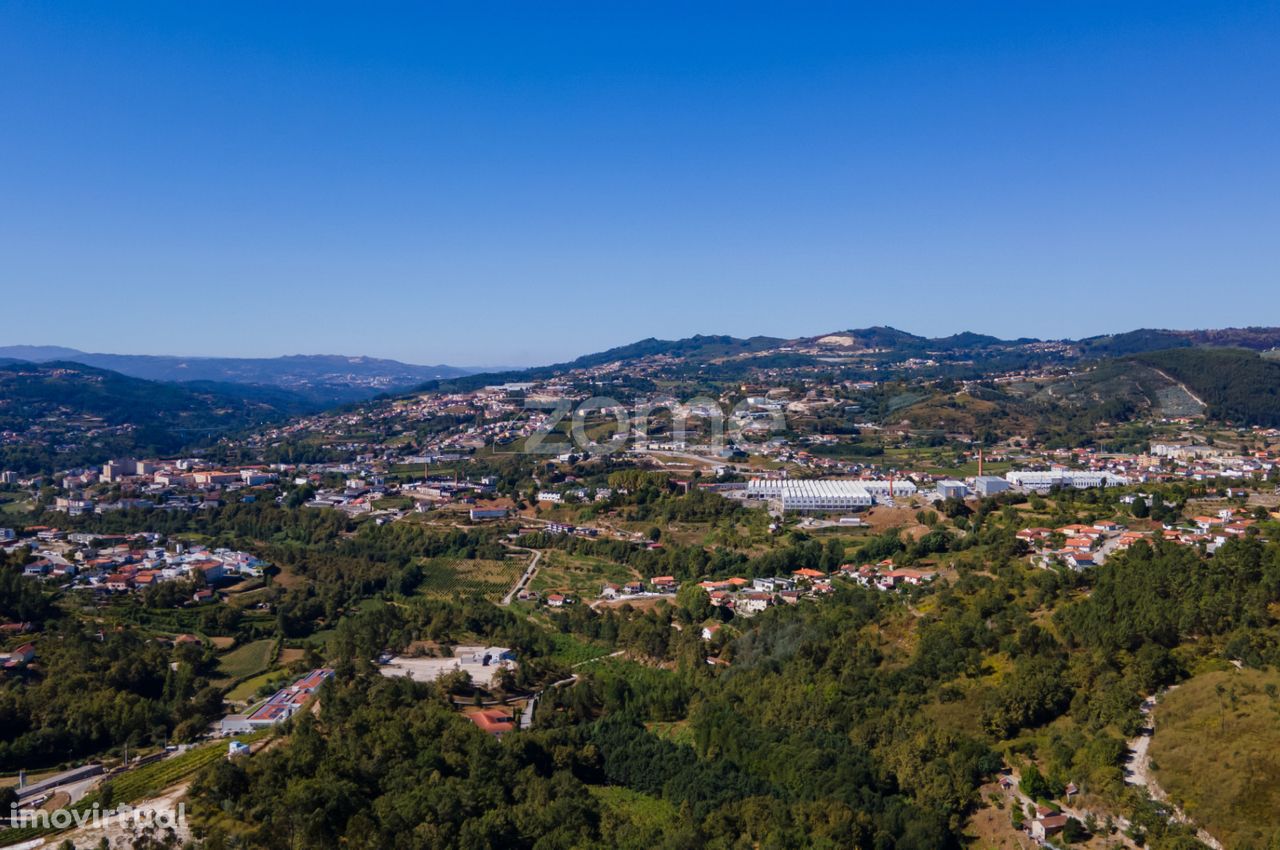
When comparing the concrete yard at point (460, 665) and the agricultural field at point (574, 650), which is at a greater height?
the concrete yard at point (460, 665)

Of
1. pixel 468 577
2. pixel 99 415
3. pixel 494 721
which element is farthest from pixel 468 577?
pixel 99 415

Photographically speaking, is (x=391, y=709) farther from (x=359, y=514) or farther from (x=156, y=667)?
(x=359, y=514)

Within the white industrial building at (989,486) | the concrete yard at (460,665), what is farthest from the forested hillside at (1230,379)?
the concrete yard at (460,665)

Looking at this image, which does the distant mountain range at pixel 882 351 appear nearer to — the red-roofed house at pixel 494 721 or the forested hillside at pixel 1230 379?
the forested hillside at pixel 1230 379

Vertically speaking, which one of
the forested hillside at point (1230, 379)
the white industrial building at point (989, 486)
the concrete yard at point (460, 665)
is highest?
the forested hillside at point (1230, 379)

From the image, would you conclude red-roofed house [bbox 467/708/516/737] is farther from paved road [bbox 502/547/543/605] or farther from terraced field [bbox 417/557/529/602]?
terraced field [bbox 417/557/529/602]

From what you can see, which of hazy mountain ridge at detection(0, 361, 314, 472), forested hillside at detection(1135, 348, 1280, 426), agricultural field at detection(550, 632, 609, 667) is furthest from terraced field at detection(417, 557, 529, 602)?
forested hillside at detection(1135, 348, 1280, 426)

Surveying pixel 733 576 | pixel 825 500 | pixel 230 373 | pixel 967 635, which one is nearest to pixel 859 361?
pixel 825 500
